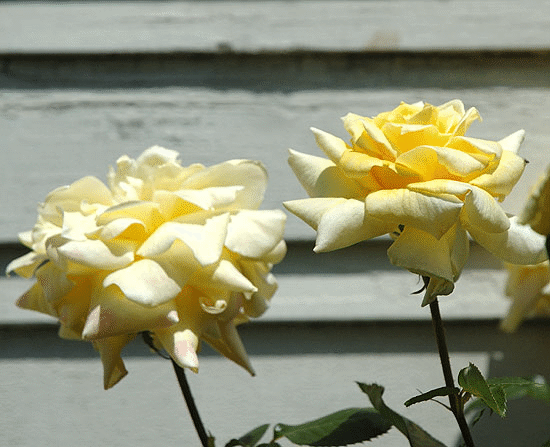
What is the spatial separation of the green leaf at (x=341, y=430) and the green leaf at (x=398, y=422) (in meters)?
0.03

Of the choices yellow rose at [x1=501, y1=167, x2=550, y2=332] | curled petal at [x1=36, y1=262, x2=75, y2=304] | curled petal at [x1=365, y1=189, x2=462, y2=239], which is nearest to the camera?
curled petal at [x1=365, y1=189, x2=462, y2=239]

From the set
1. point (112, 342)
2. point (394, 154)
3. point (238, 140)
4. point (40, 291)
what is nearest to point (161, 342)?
point (112, 342)

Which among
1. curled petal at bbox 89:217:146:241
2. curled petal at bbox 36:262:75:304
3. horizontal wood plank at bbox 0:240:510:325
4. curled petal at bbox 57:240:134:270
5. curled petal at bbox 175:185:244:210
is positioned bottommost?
horizontal wood plank at bbox 0:240:510:325

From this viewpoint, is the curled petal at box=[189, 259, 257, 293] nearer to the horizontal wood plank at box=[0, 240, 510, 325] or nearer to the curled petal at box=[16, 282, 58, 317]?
the curled petal at box=[16, 282, 58, 317]

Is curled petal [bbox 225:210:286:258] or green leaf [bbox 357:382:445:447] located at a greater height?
curled petal [bbox 225:210:286:258]

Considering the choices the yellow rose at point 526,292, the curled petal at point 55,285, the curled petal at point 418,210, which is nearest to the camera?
the curled petal at point 418,210

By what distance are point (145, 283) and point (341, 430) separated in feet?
0.95

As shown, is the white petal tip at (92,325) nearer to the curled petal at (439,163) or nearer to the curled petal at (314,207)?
the curled petal at (314,207)

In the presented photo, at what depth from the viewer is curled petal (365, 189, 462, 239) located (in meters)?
0.53

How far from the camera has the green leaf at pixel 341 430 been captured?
698 millimetres

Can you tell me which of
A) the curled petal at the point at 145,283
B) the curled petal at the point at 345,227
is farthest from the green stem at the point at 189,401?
the curled petal at the point at 345,227

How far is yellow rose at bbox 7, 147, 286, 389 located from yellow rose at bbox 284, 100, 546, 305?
87 mm

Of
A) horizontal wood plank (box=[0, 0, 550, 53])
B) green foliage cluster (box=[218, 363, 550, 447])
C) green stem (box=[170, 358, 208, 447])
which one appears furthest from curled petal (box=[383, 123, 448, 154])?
horizontal wood plank (box=[0, 0, 550, 53])

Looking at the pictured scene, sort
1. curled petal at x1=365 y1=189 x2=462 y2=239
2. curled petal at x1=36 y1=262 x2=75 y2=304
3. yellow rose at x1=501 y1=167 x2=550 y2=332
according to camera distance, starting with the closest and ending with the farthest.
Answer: curled petal at x1=365 y1=189 x2=462 y2=239 → curled petal at x1=36 y1=262 x2=75 y2=304 → yellow rose at x1=501 y1=167 x2=550 y2=332
